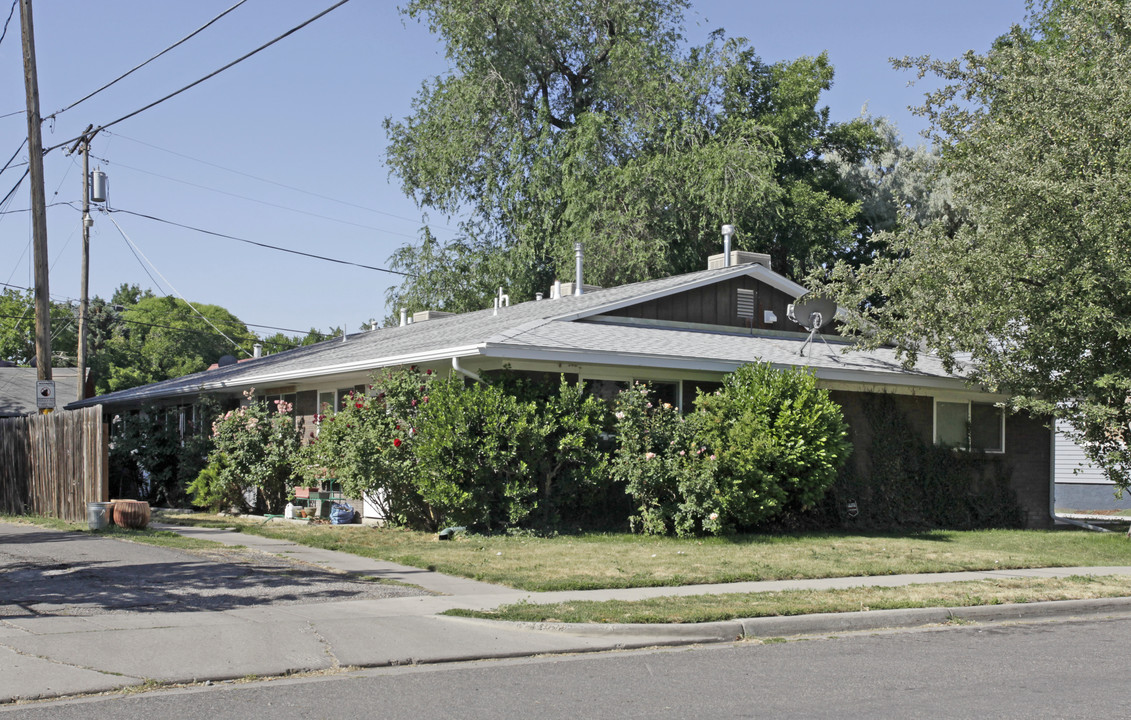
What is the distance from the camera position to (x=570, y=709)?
6.41 m

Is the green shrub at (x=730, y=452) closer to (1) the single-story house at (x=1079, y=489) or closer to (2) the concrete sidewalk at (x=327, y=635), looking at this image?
(2) the concrete sidewalk at (x=327, y=635)

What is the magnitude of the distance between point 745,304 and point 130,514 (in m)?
11.7

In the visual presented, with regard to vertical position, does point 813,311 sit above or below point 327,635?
above

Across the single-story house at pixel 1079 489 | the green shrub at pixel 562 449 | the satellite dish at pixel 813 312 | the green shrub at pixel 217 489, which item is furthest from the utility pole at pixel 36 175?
Result: the single-story house at pixel 1079 489

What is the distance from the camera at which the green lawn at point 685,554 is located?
38.8ft

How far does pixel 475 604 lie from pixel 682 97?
2784 cm

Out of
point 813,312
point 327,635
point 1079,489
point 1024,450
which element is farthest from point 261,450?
point 1079,489

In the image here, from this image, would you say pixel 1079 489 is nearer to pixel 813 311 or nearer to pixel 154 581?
pixel 813 311

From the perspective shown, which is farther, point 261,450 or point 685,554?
point 261,450

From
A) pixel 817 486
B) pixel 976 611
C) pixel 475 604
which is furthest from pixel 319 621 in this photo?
pixel 817 486

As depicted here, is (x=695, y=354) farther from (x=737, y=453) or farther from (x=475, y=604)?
(x=475, y=604)

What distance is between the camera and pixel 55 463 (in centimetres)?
1844

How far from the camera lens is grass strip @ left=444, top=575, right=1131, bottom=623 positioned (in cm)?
926

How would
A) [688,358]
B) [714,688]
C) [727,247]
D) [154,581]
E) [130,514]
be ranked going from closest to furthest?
[714,688]
[154,581]
[130,514]
[688,358]
[727,247]
